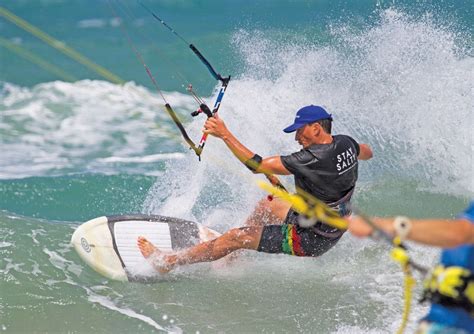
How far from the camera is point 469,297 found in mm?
3199

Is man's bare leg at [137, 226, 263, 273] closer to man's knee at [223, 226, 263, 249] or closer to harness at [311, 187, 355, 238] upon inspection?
man's knee at [223, 226, 263, 249]

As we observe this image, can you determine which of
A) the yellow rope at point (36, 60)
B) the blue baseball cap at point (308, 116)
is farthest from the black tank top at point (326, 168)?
the yellow rope at point (36, 60)

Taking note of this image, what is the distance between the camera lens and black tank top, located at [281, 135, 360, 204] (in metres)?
5.43

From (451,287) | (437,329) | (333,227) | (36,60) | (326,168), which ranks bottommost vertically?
(437,329)

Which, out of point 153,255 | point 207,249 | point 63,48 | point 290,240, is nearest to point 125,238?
point 153,255

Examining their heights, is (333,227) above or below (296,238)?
above

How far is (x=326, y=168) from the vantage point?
5.47m

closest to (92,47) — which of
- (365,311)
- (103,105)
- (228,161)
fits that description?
(103,105)

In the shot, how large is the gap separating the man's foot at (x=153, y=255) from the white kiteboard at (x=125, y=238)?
5 centimetres

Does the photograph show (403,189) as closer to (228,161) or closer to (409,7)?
(228,161)

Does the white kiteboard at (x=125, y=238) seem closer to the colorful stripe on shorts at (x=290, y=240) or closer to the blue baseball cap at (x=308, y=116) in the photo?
the colorful stripe on shorts at (x=290, y=240)

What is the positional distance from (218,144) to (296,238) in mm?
2743

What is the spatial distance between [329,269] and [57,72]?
392 inches

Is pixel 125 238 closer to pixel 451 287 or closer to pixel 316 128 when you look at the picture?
pixel 316 128
